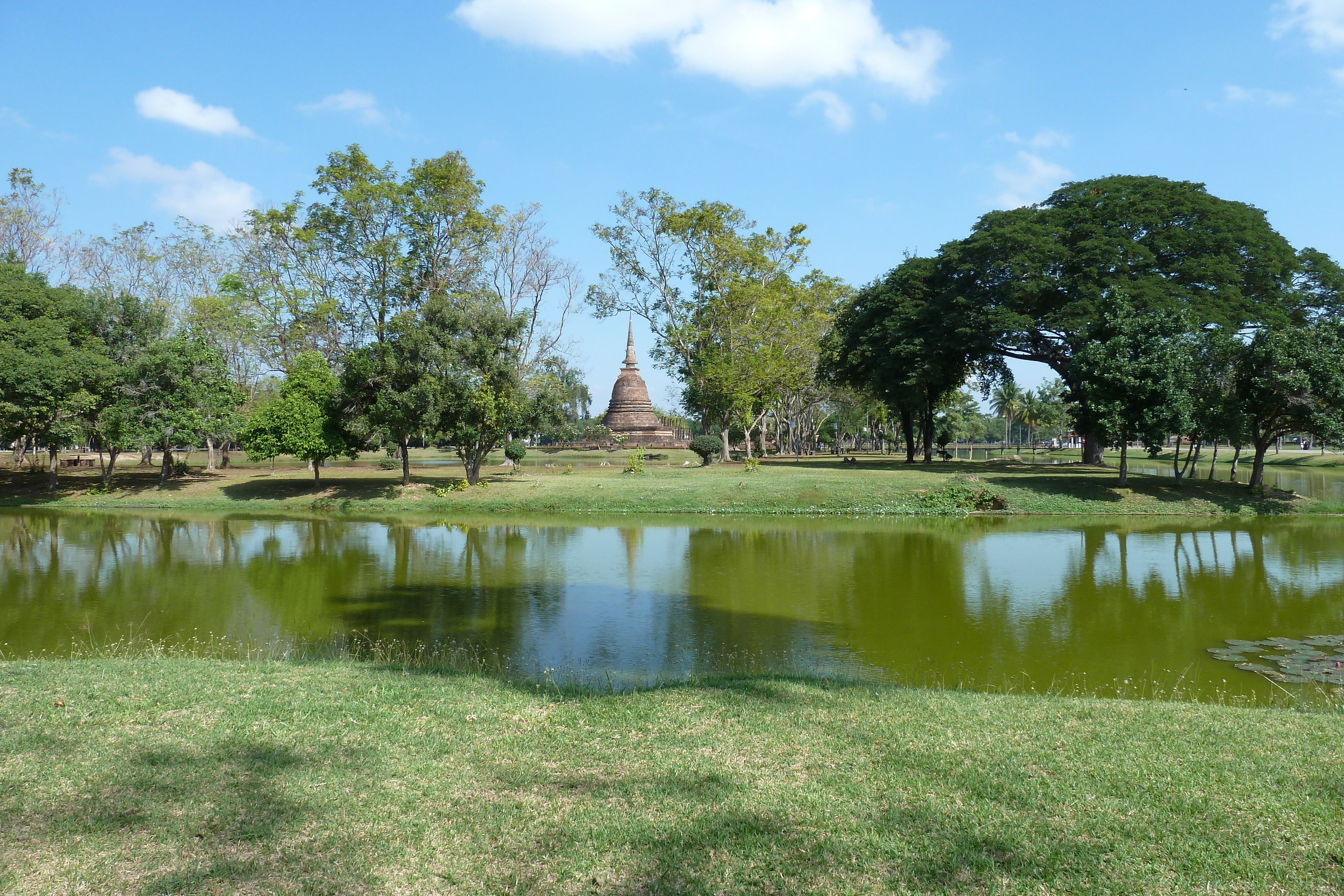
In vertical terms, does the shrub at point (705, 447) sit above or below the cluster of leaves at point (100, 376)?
below

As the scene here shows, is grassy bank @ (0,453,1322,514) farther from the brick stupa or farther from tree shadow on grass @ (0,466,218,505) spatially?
the brick stupa

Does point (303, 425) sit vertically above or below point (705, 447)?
above

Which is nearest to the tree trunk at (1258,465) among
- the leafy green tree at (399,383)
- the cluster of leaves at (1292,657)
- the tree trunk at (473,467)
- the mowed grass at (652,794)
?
the cluster of leaves at (1292,657)

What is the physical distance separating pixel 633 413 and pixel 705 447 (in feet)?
87.6

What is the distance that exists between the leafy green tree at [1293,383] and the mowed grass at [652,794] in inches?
A: 935

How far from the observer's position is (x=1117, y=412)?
26.9m

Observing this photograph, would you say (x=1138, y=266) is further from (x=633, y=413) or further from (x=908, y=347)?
(x=633, y=413)

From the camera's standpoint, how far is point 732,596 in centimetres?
1358

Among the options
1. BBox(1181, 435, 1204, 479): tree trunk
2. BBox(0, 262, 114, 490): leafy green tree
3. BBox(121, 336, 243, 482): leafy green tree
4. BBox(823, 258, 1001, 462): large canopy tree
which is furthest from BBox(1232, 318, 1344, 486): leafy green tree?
BBox(0, 262, 114, 490): leafy green tree

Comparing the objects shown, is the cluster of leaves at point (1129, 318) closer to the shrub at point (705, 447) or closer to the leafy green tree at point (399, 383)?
the shrub at point (705, 447)

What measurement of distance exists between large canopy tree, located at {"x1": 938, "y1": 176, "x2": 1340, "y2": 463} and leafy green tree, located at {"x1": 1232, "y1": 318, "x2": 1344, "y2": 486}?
2519mm

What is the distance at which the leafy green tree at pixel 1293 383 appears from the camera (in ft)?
81.8

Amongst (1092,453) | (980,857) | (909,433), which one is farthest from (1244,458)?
(980,857)

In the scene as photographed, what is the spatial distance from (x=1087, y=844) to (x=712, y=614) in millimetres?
8094
